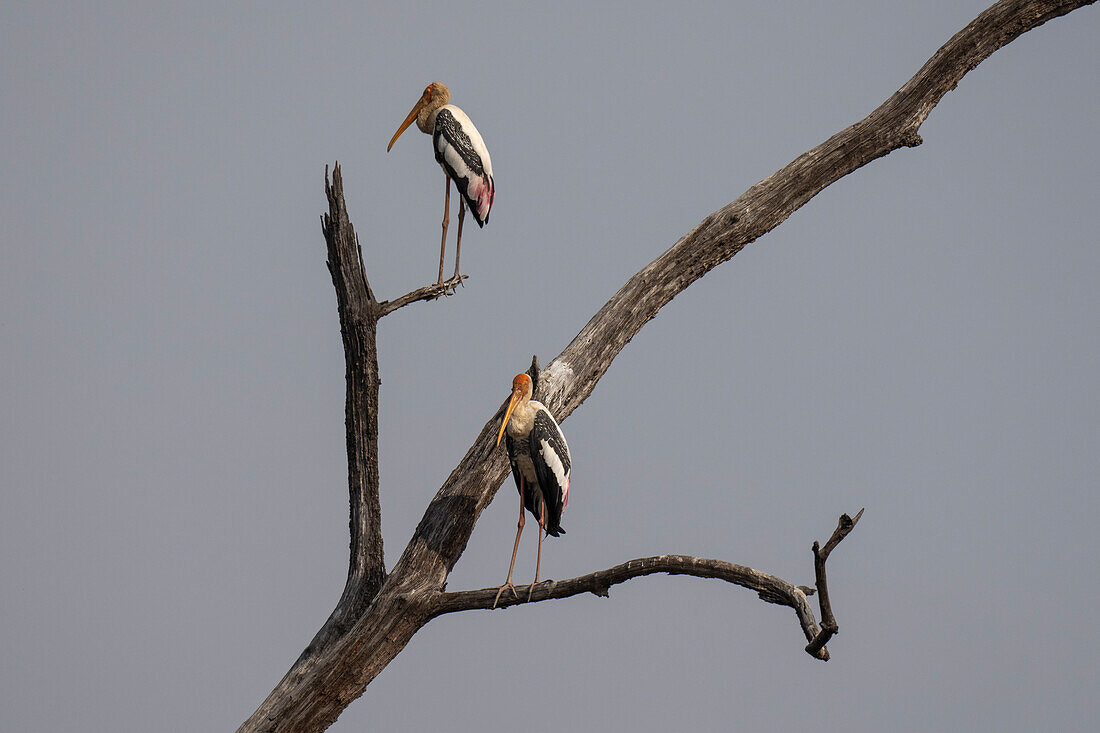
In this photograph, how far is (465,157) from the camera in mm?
6512

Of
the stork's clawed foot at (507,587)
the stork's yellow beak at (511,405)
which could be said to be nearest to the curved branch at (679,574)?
the stork's clawed foot at (507,587)

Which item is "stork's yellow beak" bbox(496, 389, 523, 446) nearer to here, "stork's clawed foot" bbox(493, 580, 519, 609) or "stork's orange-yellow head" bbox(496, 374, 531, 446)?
"stork's orange-yellow head" bbox(496, 374, 531, 446)

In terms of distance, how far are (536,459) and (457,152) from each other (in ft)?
6.82

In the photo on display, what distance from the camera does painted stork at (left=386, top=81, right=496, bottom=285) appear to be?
21.4 ft

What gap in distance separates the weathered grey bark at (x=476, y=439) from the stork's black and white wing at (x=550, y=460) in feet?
1.79

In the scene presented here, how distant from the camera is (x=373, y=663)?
19.8ft

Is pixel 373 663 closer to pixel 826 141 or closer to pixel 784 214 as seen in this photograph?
pixel 784 214

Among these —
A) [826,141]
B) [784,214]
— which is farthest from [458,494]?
[826,141]

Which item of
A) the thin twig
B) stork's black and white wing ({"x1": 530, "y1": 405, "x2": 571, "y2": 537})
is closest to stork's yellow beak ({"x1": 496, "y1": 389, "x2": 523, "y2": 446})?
stork's black and white wing ({"x1": 530, "y1": 405, "x2": 571, "y2": 537})

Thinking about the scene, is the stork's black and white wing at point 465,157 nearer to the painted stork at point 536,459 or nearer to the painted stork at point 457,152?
the painted stork at point 457,152

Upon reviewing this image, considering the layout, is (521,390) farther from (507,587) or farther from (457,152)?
(457,152)

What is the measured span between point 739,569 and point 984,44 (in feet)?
15.0

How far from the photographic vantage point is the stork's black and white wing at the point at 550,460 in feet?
18.1

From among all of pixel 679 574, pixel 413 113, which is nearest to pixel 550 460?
pixel 679 574
